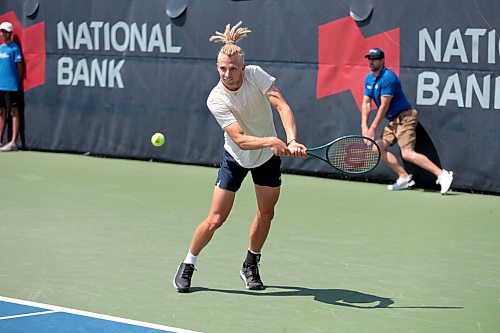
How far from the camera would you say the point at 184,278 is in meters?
6.61

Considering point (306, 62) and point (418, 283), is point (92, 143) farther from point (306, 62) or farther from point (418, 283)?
point (418, 283)

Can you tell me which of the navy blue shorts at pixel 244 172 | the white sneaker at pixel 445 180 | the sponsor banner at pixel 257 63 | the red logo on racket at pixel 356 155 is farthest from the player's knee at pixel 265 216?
the sponsor banner at pixel 257 63

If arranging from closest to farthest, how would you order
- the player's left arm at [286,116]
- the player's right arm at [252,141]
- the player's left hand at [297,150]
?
1. the player's left hand at [297,150]
2. the player's right arm at [252,141]
3. the player's left arm at [286,116]

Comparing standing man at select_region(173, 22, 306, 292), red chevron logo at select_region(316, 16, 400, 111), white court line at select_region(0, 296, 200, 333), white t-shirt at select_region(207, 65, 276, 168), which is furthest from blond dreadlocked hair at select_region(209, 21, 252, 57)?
red chevron logo at select_region(316, 16, 400, 111)

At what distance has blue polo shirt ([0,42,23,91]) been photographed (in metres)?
13.9

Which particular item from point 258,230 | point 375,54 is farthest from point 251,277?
point 375,54

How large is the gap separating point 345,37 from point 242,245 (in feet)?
Answer: 13.5

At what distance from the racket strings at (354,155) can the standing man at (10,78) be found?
7.85 metres

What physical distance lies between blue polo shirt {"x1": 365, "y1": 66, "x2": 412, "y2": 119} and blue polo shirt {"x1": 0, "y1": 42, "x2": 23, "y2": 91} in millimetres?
5261

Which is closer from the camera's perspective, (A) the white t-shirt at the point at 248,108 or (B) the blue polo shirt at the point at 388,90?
(A) the white t-shirt at the point at 248,108

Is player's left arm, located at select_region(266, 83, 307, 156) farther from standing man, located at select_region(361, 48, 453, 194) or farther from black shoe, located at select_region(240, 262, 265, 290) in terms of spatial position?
standing man, located at select_region(361, 48, 453, 194)

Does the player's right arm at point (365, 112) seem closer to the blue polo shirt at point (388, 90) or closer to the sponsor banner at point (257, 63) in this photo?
the blue polo shirt at point (388, 90)

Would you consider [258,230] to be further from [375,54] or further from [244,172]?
[375,54]

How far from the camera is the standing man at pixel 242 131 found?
626 centimetres
